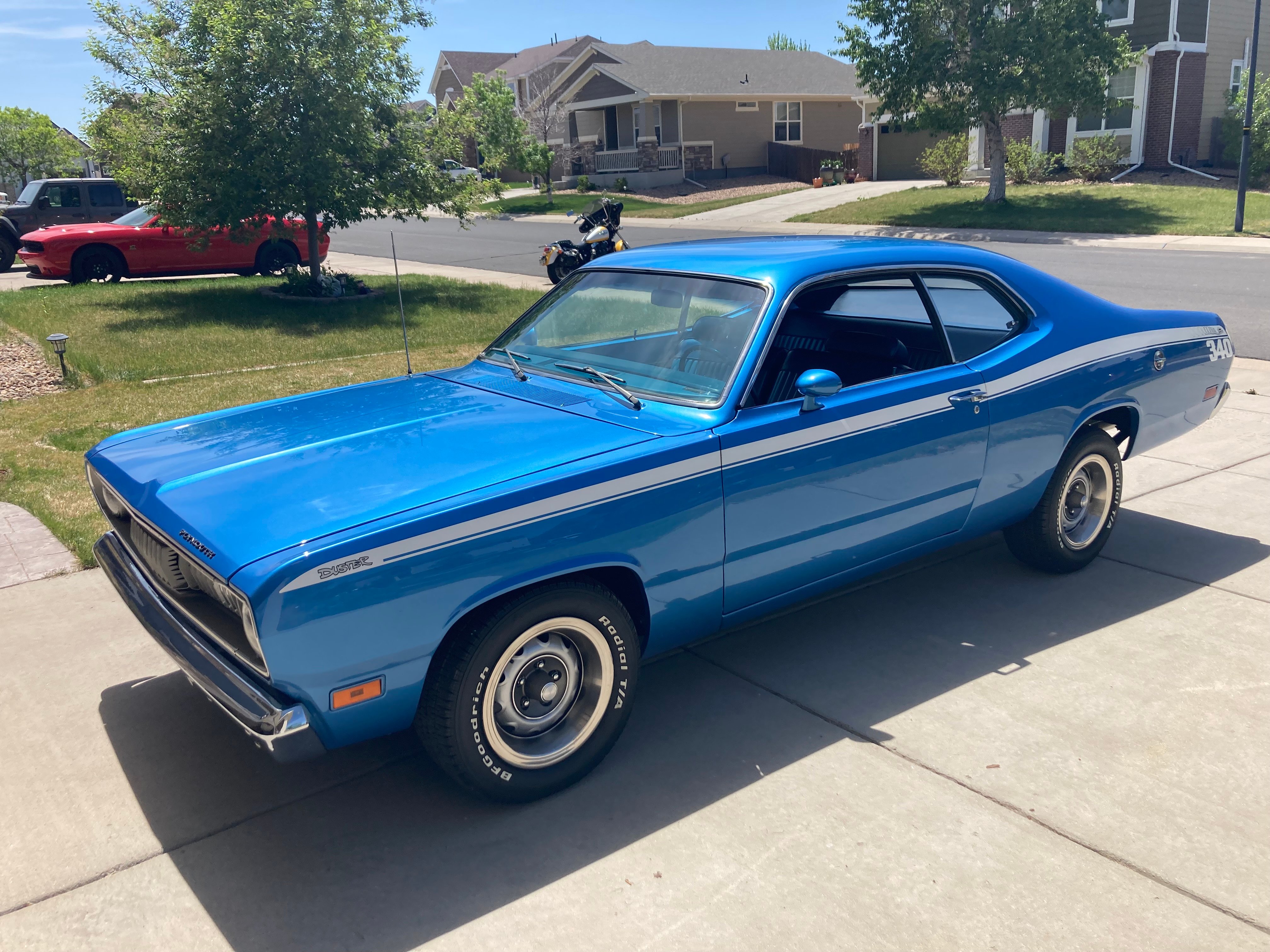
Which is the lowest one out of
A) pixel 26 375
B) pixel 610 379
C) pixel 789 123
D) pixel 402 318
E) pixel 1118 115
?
pixel 26 375

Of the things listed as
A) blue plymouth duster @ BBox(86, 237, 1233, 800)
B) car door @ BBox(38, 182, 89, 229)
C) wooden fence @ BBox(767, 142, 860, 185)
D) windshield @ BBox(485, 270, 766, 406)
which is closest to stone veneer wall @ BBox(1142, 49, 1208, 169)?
wooden fence @ BBox(767, 142, 860, 185)

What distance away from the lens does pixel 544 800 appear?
11.4 feet

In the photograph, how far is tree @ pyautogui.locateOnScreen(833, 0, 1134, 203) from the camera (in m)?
23.6

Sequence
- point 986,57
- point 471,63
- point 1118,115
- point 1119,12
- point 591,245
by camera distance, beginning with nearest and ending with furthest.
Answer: point 591,245, point 986,57, point 1119,12, point 1118,115, point 471,63

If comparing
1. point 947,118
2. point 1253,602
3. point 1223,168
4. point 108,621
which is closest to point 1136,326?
point 1253,602

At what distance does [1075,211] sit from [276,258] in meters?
17.9

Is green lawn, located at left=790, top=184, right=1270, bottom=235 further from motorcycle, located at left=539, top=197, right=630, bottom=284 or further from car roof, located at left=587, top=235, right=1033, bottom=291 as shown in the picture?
car roof, located at left=587, top=235, right=1033, bottom=291

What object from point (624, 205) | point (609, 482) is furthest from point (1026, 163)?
point (609, 482)

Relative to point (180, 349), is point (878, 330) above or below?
above

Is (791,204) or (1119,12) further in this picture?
(791,204)

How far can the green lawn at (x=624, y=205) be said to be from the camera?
33.4m

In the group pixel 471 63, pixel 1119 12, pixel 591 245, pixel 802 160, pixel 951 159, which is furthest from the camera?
pixel 471 63

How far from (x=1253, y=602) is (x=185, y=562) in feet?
14.9

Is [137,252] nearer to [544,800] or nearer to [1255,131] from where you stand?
[544,800]
